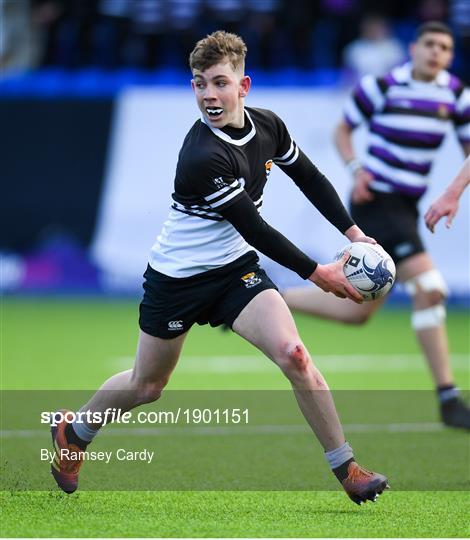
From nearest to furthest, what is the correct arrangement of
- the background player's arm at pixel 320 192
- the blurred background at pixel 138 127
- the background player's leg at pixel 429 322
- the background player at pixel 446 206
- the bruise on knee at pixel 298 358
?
the bruise on knee at pixel 298 358
the background player's arm at pixel 320 192
the background player at pixel 446 206
the background player's leg at pixel 429 322
the blurred background at pixel 138 127

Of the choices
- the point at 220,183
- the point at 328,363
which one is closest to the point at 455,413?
the point at 328,363

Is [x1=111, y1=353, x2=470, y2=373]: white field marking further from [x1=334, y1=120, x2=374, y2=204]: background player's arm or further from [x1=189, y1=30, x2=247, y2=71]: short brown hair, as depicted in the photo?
[x1=189, y1=30, x2=247, y2=71]: short brown hair

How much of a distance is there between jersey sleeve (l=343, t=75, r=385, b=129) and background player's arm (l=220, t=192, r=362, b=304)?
134 inches

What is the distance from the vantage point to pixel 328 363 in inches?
428

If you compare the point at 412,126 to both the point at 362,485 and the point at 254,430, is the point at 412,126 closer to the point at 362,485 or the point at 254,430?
the point at 254,430

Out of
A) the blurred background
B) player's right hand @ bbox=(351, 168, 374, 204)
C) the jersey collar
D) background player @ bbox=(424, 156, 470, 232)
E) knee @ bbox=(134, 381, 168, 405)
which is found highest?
the jersey collar

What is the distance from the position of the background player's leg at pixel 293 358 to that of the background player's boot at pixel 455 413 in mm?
2535

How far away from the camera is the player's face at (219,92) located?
5586 millimetres

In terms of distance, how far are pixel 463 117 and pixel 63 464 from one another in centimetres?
409

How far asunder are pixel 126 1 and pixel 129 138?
3.09 meters

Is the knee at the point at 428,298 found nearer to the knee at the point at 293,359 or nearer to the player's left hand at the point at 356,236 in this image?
the player's left hand at the point at 356,236

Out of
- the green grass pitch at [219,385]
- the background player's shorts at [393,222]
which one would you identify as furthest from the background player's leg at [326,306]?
the green grass pitch at [219,385]

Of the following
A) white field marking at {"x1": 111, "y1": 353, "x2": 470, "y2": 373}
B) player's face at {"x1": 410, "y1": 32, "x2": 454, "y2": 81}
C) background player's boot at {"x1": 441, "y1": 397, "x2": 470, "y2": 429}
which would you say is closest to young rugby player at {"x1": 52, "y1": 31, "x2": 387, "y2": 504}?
background player's boot at {"x1": 441, "y1": 397, "x2": 470, "y2": 429}

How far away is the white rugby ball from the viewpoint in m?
5.69
